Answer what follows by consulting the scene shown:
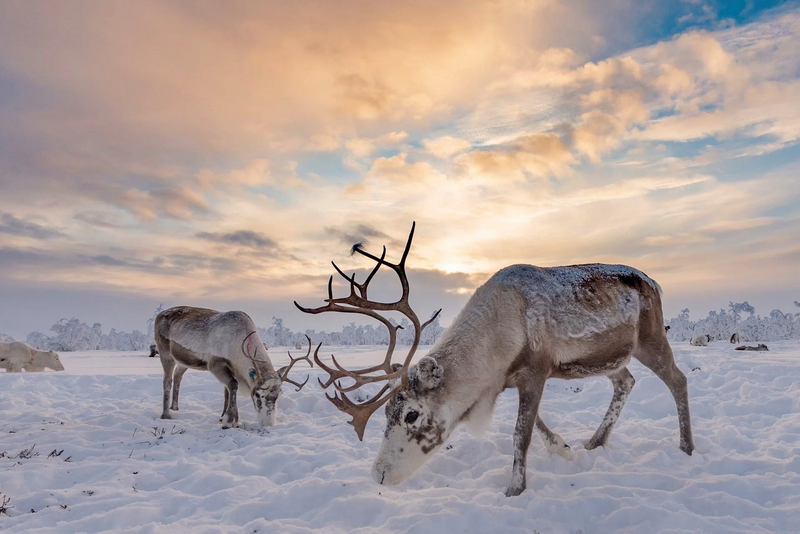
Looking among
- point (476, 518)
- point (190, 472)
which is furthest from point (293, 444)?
point (476, 518)

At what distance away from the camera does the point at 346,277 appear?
489cm

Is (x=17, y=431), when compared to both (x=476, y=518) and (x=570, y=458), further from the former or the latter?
(x=570, y=458)

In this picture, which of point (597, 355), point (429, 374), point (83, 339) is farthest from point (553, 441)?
point (83, 339)

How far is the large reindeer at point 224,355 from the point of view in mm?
8500

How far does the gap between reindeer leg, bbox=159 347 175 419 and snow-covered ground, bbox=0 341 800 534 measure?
226 mm

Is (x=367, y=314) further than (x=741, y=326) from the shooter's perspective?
No

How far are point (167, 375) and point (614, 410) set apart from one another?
27.3 feet

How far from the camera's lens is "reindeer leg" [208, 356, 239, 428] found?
8.30 m

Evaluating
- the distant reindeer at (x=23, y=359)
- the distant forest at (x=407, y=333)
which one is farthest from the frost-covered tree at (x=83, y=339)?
the distant reindeer at (x=23, y=359)

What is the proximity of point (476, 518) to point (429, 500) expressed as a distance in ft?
1.83

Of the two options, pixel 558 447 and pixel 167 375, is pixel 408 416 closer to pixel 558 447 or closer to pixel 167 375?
pixel 558 447

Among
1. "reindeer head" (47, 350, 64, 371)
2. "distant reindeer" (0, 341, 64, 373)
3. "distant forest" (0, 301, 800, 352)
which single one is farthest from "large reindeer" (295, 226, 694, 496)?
"distant forest" (0, 301, 800, 352)

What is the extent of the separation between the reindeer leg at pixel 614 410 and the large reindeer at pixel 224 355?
5.17 m

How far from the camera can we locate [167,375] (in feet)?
30.7
